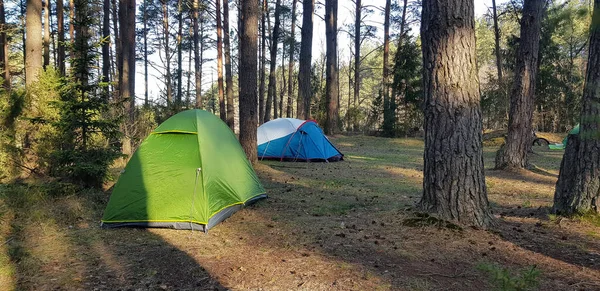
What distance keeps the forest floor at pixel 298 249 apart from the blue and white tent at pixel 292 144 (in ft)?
18.0

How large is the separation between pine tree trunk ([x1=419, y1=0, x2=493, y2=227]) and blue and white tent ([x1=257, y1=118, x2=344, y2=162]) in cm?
783

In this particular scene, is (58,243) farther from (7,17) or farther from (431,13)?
(7,17)

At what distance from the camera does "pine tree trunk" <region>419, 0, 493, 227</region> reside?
4.05 meters

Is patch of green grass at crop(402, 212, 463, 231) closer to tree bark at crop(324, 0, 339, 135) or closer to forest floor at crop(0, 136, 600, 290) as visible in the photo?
forest floor at crop(0, 136, 600, 290)

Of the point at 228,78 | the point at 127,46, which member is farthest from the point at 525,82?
the point at 228,78

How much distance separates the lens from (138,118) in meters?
13.1

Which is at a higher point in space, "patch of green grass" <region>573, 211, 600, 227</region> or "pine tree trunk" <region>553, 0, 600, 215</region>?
"pine tree trunk" <region>553, 0, 600, 215</region>

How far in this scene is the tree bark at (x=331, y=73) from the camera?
19672 millimetres

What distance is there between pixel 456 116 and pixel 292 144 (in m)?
8.04

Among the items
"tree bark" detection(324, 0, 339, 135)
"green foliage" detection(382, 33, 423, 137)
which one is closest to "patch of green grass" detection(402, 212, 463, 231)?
"tree bark" detection(324, 0, 339, 135)

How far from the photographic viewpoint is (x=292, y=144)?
11.9m

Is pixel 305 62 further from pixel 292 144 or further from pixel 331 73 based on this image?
pixel 292 144

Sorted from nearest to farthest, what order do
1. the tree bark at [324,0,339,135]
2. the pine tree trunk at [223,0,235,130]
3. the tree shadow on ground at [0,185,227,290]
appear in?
1. the tree shadow on ground at [0,185,227,290]
2. the pine tree trunk at [223,0,235,130]
3. the tree bark at [324,0,339,135]

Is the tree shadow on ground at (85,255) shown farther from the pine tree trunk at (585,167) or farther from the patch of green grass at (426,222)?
the pine tree trunk at (585,167)
